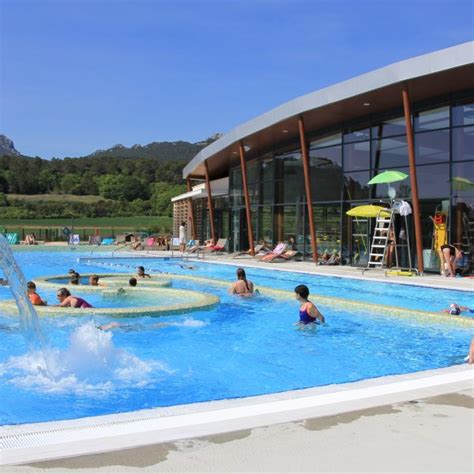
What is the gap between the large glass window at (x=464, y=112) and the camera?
46.0ft

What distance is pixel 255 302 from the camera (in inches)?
441

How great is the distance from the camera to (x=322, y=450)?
115 inches

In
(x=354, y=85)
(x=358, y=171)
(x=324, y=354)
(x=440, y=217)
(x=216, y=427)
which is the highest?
(x=354, y=85)

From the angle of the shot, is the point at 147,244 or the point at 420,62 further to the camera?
the point at 147,244

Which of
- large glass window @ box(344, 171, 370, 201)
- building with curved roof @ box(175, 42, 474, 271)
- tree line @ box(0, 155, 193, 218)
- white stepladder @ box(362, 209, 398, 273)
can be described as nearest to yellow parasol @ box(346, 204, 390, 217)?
white stepladder @ box(362, 209, 398, 273)

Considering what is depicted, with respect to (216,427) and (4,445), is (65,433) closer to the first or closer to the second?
(4,445)

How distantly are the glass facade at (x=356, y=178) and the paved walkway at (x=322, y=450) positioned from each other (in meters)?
11.7

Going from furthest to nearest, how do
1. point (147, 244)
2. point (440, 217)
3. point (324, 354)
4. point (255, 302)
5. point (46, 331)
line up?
point (147, 244) < point (440, 217) < point (255, 302) < point (46, 331) < point (324, 354)

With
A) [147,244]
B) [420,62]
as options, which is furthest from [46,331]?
[147,244]

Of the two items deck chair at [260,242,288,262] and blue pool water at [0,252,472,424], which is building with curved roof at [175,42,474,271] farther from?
blue pool water at [0,252,472,424]

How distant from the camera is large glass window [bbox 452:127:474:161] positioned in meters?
14.0

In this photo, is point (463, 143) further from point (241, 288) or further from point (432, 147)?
point (241, 288)

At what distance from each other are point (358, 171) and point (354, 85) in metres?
3.33

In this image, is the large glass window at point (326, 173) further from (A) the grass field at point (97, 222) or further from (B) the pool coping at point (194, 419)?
A: (A) the grass field at point (97, 222)
